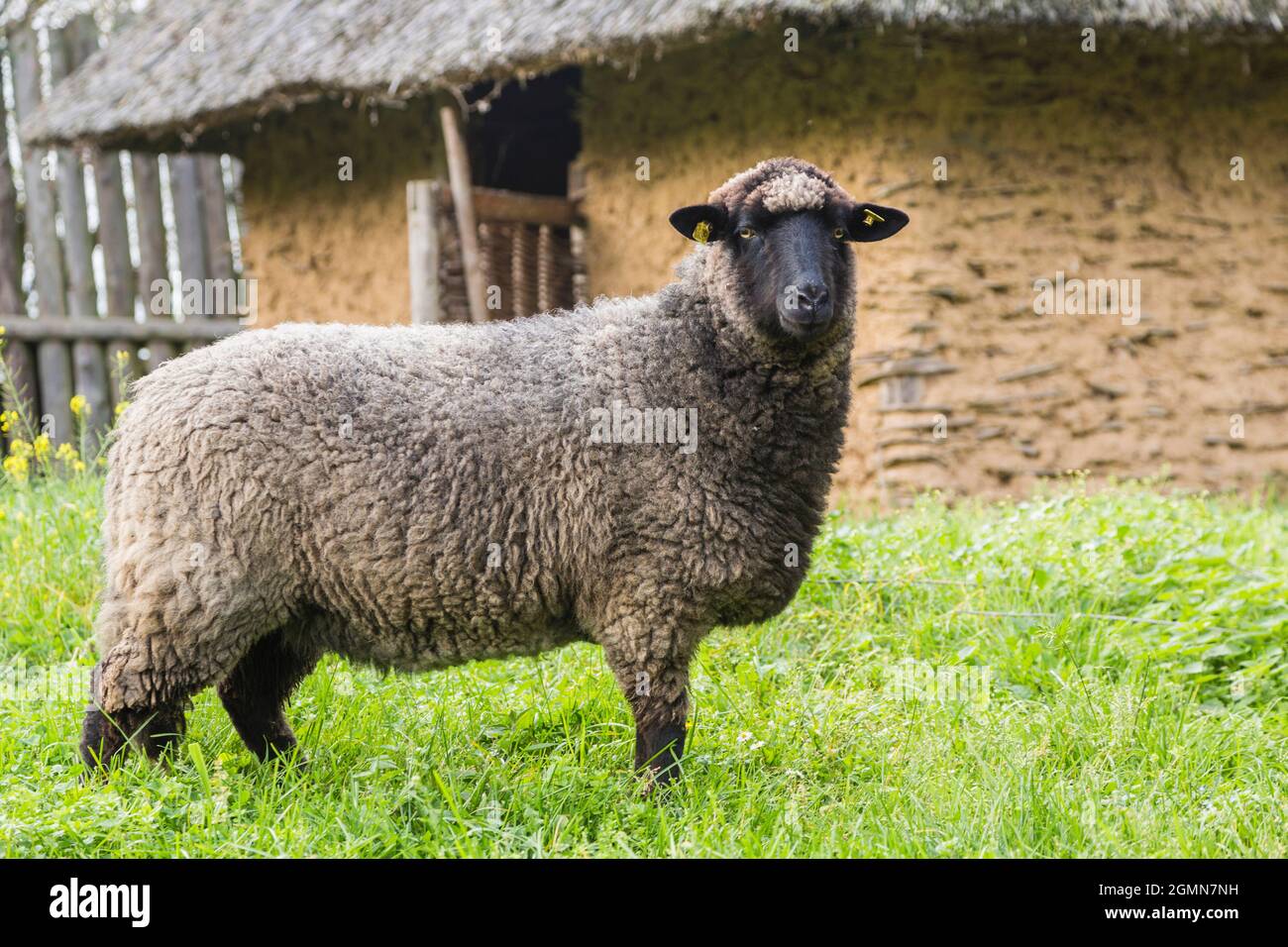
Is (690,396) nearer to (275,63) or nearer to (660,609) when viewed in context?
(660,609)

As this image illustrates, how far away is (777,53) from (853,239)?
406 centimetres

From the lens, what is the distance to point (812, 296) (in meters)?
3.75

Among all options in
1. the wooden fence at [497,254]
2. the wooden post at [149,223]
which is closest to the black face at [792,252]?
the wooden fence at [497,254]

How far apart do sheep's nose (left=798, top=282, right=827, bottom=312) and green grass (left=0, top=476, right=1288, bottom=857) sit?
1389 millimetres

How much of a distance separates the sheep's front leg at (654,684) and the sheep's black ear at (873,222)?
1.39 meters

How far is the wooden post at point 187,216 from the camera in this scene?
41.1ft

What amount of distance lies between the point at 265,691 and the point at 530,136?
7.37 m

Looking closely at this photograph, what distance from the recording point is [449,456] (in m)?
3.84

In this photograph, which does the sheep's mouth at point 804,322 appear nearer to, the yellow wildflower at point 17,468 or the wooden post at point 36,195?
the yellow wildflower at point 17,468

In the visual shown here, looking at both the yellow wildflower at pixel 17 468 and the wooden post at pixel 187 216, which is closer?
the yellow wildflower at pixel 17 468

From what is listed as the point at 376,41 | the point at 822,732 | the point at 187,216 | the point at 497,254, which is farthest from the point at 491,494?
the point at 187,216

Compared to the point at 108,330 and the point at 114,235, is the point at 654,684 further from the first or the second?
the point at 114,235
